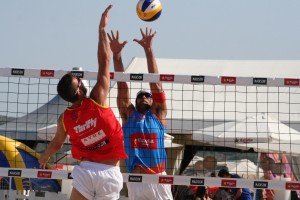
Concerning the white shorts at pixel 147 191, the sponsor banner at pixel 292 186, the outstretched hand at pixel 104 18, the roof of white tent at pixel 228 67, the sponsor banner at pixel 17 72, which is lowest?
the white shorts at pixel 147 191

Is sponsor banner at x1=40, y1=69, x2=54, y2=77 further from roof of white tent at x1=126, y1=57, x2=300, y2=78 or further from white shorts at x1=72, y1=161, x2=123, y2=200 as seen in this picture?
roof of white tent at x1=126, y1=57, x2=300, y2=78

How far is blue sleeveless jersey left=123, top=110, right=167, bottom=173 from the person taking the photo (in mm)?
10203

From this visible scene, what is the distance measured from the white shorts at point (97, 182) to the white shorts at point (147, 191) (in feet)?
6.67

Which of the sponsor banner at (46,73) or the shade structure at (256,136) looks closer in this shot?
the sponsor banner at (46,73)

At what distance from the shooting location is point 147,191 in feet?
33.6

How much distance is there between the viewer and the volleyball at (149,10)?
38.0 feet

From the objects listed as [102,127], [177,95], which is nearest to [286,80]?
[102,127]

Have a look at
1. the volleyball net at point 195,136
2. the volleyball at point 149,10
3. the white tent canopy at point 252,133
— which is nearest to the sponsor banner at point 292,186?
the volleyball net at point 195,136

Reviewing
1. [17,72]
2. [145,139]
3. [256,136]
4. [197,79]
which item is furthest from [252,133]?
[17,72]

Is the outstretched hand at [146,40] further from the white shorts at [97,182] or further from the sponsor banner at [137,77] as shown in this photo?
the white shorts at [97,182]

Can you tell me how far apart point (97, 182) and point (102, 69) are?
107 cm

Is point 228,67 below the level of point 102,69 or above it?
above

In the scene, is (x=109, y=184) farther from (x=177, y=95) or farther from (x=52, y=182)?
(x=177, y=95)

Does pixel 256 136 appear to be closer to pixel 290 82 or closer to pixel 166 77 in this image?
pixel 290 82
